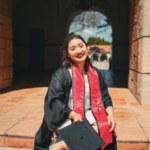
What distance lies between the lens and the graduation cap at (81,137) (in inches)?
53.4

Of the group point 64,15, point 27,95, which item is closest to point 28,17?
point 64,15

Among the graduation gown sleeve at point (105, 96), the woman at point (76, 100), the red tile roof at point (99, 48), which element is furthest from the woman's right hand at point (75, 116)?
the red tile roof at point (99, 48)

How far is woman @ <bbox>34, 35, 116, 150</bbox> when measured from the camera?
150cm

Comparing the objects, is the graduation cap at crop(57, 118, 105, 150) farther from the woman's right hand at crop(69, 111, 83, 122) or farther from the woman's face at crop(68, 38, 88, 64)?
the woman's face at crop(68, 38, 88, 64)

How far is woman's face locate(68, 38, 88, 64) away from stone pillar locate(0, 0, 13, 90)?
3.05m

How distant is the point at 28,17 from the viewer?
10148 millimetres

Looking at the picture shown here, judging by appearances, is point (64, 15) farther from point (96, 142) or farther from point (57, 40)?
point (96, 142)

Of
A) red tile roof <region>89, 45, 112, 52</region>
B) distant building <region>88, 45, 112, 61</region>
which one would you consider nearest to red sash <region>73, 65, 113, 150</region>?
distant building <region>88, 45, 112, 61</region>

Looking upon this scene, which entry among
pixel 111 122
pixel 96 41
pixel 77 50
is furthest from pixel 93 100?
pixel 96 41

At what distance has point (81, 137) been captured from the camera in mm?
1385

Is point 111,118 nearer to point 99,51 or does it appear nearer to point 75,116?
point 75,116

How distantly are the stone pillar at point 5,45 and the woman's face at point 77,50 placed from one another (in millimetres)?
3051

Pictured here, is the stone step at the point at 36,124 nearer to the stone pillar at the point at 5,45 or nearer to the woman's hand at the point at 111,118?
the woman's hand at the point at 111,118

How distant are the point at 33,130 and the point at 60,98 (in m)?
0.74
